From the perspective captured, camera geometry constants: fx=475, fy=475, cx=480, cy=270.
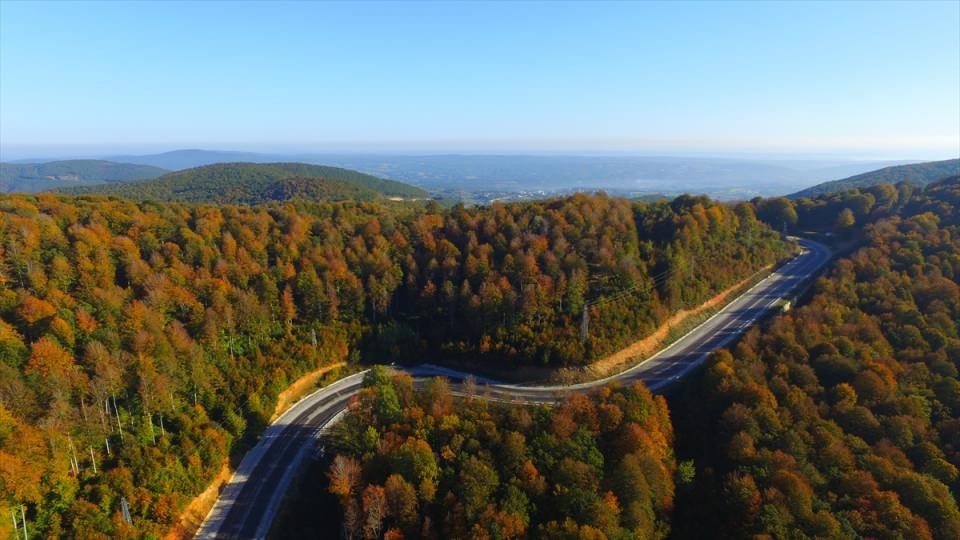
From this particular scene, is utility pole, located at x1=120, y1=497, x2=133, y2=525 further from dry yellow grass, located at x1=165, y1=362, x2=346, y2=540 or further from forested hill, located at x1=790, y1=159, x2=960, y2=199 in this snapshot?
forested hill, located at x1=790, y1=159, x2=960, y2=199

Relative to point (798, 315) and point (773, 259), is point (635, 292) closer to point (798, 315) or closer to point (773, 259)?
point (798, 315)

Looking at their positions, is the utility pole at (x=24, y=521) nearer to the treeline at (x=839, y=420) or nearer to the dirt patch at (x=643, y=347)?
the treeline at (x=839, y=420)

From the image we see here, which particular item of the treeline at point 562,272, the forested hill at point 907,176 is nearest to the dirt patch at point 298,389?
the treeline at point 562,272

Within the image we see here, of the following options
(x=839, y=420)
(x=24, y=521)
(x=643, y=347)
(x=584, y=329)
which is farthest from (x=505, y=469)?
(x=24, y=521)

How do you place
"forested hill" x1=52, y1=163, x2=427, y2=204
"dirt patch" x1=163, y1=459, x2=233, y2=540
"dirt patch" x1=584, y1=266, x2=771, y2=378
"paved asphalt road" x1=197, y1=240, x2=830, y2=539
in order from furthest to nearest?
"forested hill" x1=52, y1=163, x2=427, y2=204
"dirt patch" x1=584, y1=266, x2=771, y2=378
"paved asphalt road" x1=197, y1=240, x2=830, y2=539
"dirt patch" x1=163, y1=459, x2=233, y2=540

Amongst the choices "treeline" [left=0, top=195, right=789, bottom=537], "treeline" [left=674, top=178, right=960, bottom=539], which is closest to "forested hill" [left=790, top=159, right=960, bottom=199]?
"treeline" [left=0, top=195, right=789, bottom=537]

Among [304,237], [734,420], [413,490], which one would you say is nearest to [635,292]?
[734,420]

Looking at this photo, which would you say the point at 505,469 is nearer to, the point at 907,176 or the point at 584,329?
the point at 584,329
